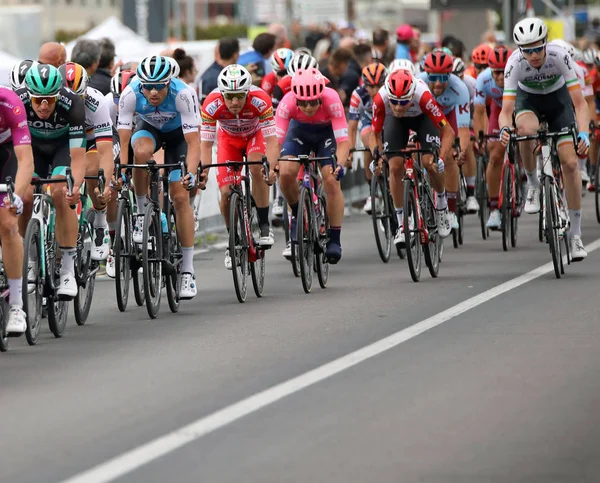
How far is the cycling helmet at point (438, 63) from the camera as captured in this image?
16.4 m

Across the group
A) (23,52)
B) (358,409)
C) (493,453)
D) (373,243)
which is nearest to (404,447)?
(493,453)

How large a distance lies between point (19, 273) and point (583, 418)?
4114mm

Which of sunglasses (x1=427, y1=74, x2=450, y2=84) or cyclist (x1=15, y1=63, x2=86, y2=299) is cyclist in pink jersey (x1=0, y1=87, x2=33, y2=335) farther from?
sunglasses (x1=427, y1=74, x2=450, y2=84)

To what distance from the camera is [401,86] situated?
14305 mm

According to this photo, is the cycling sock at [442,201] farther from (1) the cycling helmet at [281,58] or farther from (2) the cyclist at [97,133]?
(1) the cycling helmet at [281,58]

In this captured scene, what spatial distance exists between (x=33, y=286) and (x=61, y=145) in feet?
4.28

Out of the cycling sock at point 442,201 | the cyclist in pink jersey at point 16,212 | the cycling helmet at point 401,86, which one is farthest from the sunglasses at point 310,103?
the cyclist in pink jersey at point 16,212

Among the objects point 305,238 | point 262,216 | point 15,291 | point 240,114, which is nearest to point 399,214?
point 305,238

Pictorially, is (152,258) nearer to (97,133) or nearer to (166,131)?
(97,133)

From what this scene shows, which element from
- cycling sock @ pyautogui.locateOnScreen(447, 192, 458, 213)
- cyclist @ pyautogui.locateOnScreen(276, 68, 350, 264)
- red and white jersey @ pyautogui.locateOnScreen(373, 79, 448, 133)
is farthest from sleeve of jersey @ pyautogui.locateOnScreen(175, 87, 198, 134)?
cycling sock @ pyautogui.locateOnScreen(447, 192, 458, 213)

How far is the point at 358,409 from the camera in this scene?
321 inches

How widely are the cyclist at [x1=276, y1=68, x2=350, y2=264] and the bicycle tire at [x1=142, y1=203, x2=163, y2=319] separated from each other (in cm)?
157

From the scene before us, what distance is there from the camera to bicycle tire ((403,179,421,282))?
13539 mm

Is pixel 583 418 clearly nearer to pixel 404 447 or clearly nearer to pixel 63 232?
pixel 404 447
